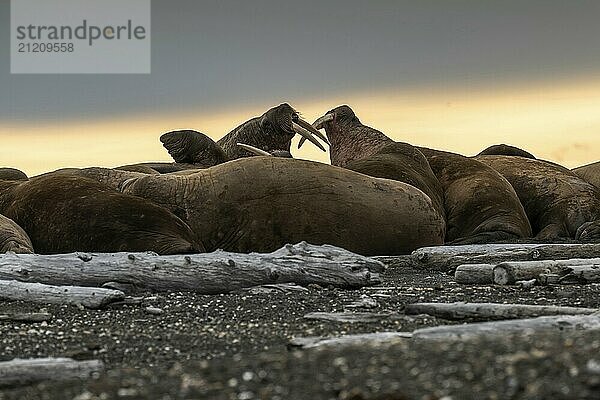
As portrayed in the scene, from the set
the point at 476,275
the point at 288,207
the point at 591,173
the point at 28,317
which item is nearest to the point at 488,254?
the point at 476,275

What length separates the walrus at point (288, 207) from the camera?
10.4 m

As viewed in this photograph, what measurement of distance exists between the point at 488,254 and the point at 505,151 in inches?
334

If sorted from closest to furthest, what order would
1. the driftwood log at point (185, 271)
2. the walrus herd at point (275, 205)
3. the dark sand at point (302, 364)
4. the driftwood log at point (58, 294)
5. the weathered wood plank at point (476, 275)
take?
1. the dark sand at point (302, 364)
2. the driftwood log at point (58, 294)
3. the driftwood log at point (185, 271)
4. the weathered wood plank at point (476, 275)
5. the walrus herd at point (275, 205)

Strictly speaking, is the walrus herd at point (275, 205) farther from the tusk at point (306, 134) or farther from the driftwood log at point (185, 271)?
the driftwood log at point (185, 271)

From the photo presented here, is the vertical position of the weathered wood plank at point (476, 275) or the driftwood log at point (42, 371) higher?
the driftwood log at point (42, 371)

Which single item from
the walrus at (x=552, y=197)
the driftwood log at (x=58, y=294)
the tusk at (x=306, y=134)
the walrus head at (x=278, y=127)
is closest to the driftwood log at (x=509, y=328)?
the driftwood log at (x=58, y=294)

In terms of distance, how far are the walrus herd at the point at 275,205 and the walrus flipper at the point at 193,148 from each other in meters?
0.02

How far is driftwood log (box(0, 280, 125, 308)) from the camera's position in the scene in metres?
6.20

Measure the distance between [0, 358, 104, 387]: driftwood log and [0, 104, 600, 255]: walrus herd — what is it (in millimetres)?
4879

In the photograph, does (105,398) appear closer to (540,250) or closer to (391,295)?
(391,295)

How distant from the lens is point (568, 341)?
320 cm

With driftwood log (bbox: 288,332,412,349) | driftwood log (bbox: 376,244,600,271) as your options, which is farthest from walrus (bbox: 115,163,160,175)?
driftwood log (bbox: 288,332,412,349)

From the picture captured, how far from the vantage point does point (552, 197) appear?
1443 centimetres

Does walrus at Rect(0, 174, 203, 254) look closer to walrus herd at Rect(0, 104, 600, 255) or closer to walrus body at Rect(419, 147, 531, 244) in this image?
walrus herd at Rect(0, 104, 600, 255)
